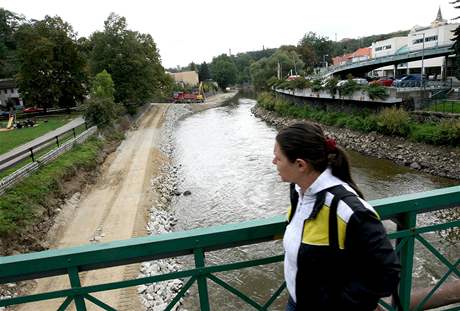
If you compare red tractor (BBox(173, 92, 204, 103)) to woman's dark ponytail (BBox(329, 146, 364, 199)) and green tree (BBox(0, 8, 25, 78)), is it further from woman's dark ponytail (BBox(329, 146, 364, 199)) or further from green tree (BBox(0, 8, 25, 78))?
woman's dark ponytail (BBox(329, 146, 364, 199))

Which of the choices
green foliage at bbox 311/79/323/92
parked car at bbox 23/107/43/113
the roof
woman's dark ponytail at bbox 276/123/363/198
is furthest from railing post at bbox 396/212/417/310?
the roof

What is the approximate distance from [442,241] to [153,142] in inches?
935

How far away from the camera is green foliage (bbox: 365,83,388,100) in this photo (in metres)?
25.2

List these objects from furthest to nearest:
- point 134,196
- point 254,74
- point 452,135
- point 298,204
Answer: point 254,74, point 452,135, point 134,196, point 298,204

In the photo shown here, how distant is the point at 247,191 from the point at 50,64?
2879 cm

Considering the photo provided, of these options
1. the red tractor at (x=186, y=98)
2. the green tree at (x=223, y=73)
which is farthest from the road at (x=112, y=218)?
the green tree at (x=223, y=73)

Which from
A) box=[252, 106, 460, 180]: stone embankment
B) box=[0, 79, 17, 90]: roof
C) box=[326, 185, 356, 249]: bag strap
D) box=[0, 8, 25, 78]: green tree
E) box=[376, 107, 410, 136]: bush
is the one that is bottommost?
box=[252, 106, 460, 180]: stone embankment

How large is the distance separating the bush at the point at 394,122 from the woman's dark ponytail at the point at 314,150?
77.1 feet

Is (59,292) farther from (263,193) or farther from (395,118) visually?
(395,118)

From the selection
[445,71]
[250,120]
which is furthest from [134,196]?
[445,71]

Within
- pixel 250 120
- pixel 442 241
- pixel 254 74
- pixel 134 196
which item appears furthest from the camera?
pixel 254 74

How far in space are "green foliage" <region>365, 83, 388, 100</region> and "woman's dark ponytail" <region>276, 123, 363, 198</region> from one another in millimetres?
26000

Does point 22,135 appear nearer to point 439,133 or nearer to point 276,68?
point 439,133

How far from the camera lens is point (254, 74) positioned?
75312 millimetres
